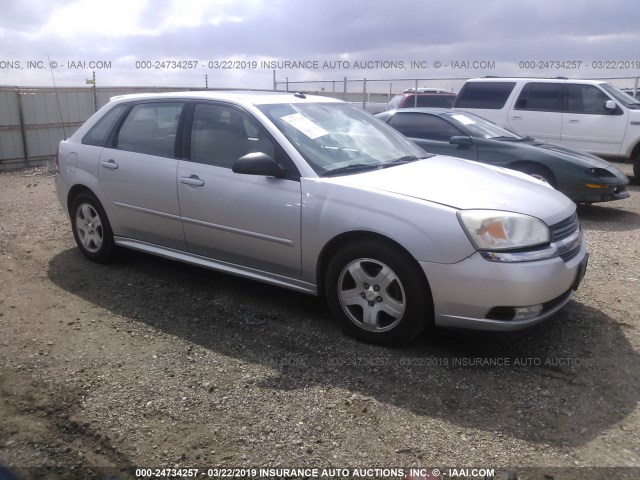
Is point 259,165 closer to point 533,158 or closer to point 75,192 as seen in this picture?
point 75,192

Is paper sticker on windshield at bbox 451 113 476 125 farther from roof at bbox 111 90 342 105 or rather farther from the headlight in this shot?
the headlight

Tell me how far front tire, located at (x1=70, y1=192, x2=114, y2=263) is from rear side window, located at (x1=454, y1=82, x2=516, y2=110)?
7915 millimetres

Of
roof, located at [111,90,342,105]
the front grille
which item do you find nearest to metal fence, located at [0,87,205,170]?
roof, located at [111,90,342,105]

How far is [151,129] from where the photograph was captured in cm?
502

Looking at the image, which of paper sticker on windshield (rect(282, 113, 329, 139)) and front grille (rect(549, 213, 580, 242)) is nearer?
front grille (rect(549, 213, 580, 242))

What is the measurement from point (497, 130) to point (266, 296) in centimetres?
502

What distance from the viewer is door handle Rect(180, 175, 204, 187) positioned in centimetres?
450

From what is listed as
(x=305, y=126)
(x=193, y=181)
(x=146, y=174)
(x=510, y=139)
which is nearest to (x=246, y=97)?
(x=305, y=126)

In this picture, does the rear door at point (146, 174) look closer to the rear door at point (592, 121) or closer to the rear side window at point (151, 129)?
the rear side window at point (151, 129)

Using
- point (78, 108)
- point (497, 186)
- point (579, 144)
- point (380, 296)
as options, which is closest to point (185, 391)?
point (380, 296)

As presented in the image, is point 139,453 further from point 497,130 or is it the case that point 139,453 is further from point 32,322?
point 497,130

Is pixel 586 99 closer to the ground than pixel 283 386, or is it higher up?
higher up

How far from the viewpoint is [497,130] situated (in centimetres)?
836

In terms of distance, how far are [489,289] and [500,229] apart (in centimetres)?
36
